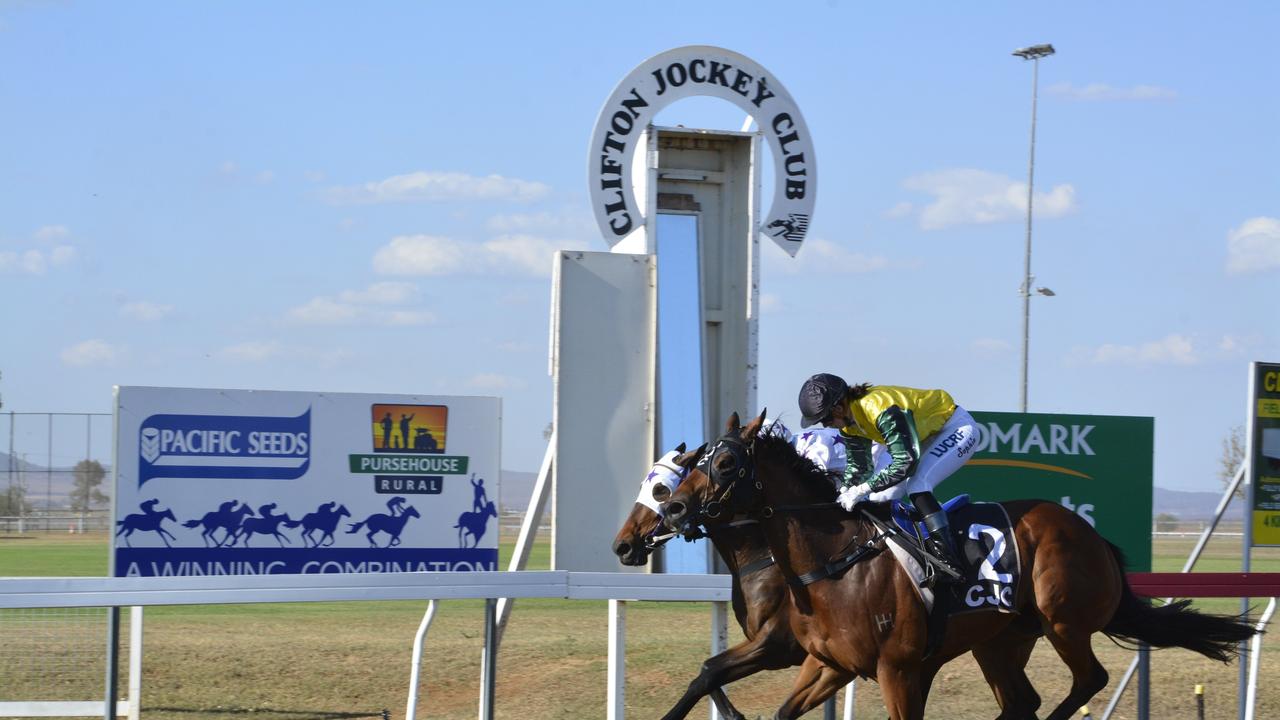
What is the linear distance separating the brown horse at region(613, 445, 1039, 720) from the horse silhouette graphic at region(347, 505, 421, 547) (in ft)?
5.82

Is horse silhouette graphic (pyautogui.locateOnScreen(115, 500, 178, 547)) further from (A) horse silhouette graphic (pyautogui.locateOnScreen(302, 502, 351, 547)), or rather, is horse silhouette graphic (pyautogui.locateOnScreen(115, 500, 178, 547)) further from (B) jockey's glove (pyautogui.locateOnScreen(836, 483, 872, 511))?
(B) jockey's glove (pyautogui.locateOnScreen(836, 483, 872, 511))

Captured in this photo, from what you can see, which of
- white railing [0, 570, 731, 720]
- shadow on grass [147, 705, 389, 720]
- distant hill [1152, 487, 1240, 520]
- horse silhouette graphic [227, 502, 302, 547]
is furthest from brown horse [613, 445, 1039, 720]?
distant hill [1152, 487, 1240, 520]

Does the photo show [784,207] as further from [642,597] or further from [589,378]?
[642,597]

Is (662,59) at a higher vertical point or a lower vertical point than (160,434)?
higher

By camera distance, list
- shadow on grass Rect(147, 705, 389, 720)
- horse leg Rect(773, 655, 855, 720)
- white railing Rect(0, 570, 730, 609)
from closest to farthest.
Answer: white railing Rect(0, 570, 730, 609) < horse leg Rect(773, 655, 855, 720) < shadow on grass Rect(147, 705, 389, 720)

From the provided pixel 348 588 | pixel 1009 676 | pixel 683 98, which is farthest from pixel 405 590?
pixel 683 98

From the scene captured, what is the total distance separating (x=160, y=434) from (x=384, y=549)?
1.25m

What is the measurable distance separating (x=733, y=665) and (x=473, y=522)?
1.92m

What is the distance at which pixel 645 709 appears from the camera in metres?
9.02

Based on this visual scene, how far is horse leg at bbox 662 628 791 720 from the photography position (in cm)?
638

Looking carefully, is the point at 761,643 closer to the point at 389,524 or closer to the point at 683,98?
the point at 389,524

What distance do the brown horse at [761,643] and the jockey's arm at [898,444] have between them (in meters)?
0.62

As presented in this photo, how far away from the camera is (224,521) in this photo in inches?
287

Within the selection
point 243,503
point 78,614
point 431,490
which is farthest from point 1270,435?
point 78,614
